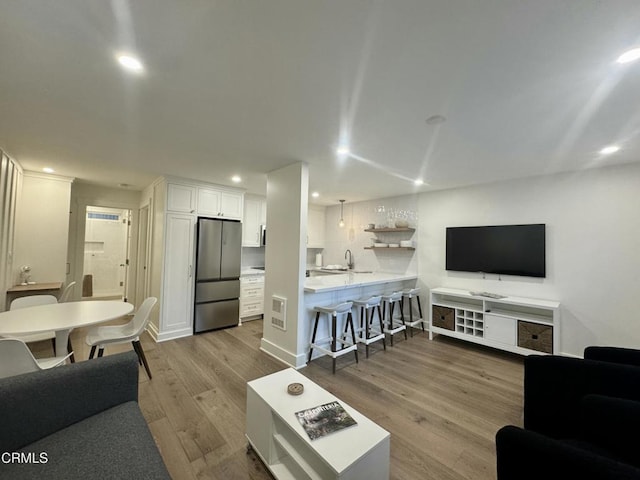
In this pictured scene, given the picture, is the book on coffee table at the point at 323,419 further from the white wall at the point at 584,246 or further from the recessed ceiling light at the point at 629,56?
the white wall at the point at 584,246

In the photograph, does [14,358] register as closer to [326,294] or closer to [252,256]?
[326,294]

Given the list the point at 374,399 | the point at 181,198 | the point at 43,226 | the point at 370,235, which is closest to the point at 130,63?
the point at 181,198

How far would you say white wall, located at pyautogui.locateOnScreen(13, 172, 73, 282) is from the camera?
12.7ft

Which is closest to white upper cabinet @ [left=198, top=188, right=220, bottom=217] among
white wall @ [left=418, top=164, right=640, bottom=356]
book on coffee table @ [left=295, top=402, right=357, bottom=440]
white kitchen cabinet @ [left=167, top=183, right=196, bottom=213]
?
white kitchen cabinet @ [left=167, top=183, right=196, bottom=213]

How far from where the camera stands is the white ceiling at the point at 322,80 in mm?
1198

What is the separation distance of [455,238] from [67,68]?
4.89 meters

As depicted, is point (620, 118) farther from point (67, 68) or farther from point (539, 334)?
point (67, 68)

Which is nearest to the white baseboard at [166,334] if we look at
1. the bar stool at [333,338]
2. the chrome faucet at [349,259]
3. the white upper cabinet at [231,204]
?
the white upper cabinet at [231,204]

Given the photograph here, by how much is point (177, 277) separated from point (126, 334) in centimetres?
137

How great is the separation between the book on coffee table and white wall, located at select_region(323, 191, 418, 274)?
12.8 feet

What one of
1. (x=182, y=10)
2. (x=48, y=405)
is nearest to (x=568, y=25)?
(x=182, y=10)

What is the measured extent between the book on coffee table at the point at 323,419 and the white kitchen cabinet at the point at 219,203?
365 centimetres

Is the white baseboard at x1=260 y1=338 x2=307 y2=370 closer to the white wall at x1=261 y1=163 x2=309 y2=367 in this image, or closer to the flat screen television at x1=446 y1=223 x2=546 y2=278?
the white wall at x1=261 y1=163 x2=309 y2=367

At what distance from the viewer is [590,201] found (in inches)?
131
